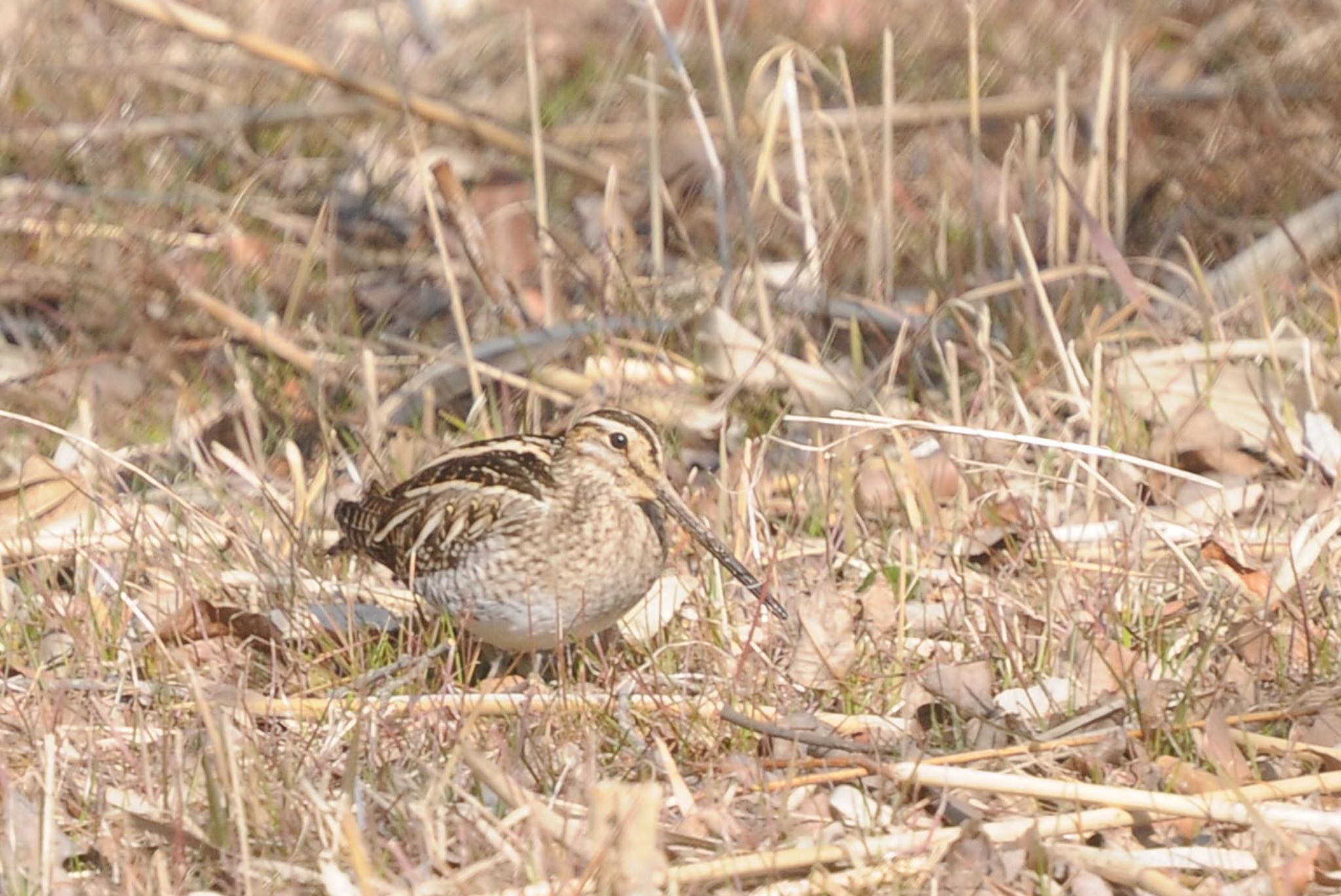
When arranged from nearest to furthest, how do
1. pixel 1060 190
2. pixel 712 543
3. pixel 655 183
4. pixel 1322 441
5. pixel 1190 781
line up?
1. pixel 1190 781
2. pixel 712 543
3. pixel 1322 441
4. pixel 655 183
5. pixel 1060 190

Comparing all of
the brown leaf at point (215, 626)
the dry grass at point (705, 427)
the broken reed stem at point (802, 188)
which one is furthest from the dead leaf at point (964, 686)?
the broken reed stem at point (802, 188)

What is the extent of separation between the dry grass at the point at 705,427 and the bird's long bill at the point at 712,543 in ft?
0.24

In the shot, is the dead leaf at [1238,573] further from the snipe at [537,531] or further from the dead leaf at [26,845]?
the dead leaf at [26,845]

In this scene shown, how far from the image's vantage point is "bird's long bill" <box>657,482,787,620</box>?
379 cm

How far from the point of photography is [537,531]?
3986 mm

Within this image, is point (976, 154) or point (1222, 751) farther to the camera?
point (976, 154)

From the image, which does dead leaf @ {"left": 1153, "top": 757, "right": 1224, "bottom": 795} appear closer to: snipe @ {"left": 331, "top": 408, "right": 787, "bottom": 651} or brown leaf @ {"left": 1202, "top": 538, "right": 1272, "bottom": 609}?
brown leaf @ {"left": 1202, "top": 538, "right": 1272, "bottom": 609}

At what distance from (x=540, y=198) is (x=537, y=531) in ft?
3.95

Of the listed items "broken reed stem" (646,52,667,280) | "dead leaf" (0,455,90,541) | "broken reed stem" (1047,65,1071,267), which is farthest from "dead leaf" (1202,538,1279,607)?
"dead leaf" (0,455,90,541)

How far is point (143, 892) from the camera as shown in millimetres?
2838

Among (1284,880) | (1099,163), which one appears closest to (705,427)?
(1099,163)

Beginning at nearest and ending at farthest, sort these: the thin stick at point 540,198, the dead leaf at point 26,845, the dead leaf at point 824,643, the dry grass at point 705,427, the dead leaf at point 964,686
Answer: the dead leaf at point 26,845 → the dry grass at point 705,427 → the dead leaf at point 964,686 → the dead leaf at point 824,643 → the thin stick at point 540,198

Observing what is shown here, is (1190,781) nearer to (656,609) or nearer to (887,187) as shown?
(656,609)

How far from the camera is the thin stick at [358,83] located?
472cm
